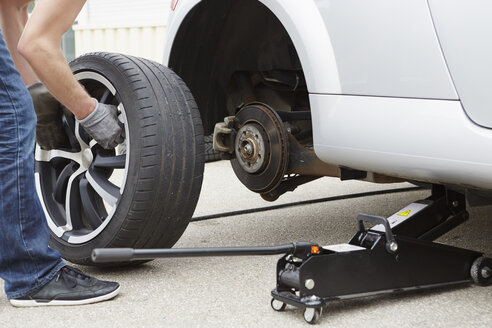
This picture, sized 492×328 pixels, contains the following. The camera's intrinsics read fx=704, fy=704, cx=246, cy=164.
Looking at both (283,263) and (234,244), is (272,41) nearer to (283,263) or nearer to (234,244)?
(234,244)

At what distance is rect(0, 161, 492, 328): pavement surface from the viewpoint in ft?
6.02

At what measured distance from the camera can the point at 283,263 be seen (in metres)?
1.90

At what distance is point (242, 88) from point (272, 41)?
0.24m

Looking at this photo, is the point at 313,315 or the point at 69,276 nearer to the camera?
the point at 313,315

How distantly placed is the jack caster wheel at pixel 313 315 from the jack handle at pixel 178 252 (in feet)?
0.49

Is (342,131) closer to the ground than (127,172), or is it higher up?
higher up

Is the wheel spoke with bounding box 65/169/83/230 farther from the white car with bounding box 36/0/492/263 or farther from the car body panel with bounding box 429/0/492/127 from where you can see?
the car body panel with bounding box 429/0/492/127

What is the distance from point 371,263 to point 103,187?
0.96 meters

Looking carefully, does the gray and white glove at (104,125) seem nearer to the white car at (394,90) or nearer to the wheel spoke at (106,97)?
the wheel spoke at (106,97)

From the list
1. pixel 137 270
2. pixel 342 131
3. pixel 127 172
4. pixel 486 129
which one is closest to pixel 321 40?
pixel 342 131

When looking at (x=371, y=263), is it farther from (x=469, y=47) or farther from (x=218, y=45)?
(x=218, y=45)

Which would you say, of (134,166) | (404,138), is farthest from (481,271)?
(134,166)

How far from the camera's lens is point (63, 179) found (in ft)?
8.33

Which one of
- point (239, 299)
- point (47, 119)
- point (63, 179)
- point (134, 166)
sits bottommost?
point (239, 299)
